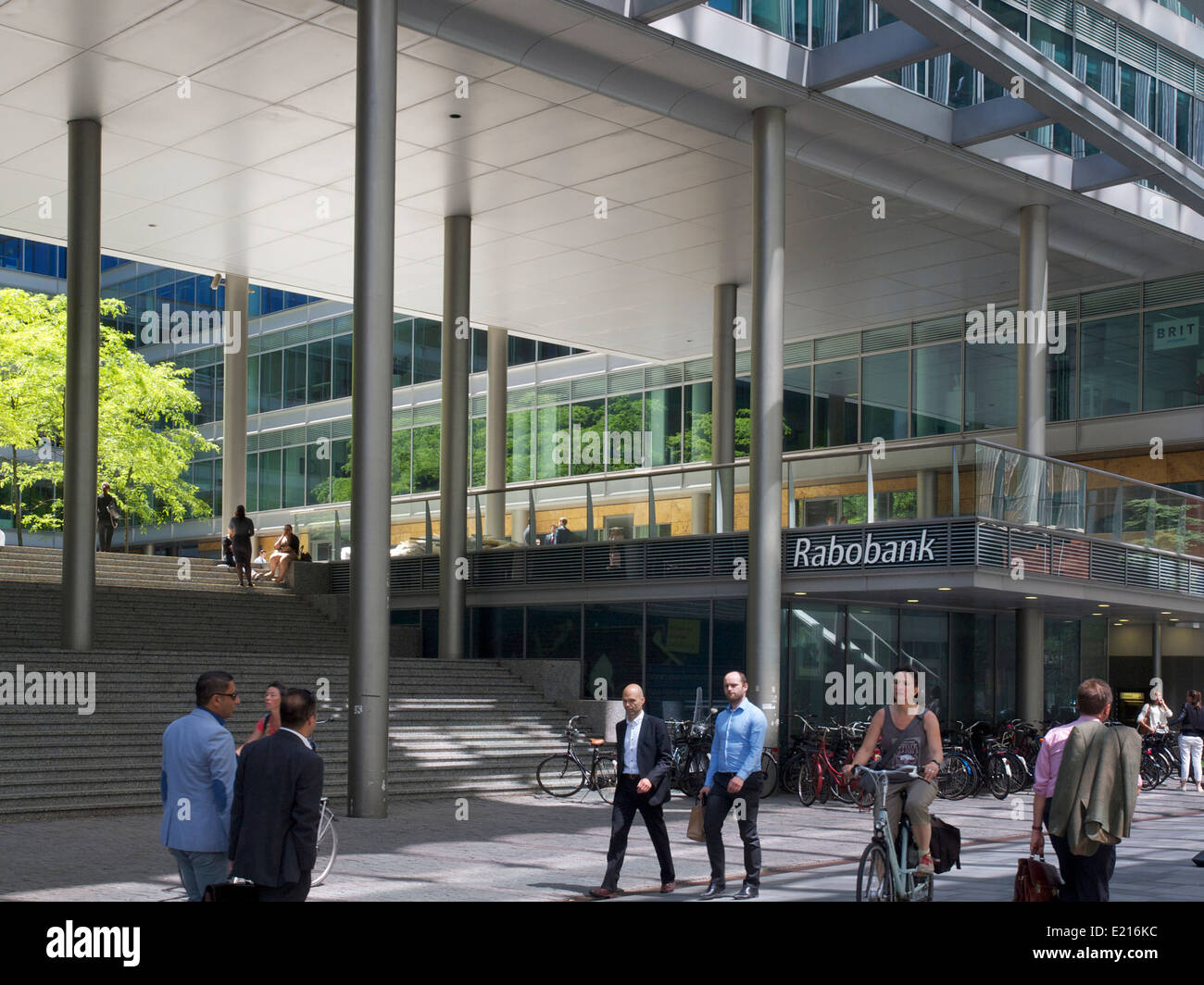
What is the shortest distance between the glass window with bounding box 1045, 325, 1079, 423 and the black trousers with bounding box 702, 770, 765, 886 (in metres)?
22.7

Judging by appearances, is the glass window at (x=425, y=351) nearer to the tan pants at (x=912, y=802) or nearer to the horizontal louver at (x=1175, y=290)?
the horizontal louver at (x=1175, y=290)

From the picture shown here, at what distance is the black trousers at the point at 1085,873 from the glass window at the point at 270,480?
47.5 meters

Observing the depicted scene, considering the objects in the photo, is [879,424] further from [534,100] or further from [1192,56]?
[534,100]

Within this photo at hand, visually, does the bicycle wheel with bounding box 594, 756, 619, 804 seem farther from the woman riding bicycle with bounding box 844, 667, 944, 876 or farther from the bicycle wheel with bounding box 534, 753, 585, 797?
the woman riding bicycle with bounding box 844, 667, 944, 876

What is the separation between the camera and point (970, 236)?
27656 millimetres

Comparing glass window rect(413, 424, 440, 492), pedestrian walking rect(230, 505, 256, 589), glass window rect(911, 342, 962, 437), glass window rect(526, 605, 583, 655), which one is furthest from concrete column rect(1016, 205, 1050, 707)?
glass window rect(413, 424, 440, 492)

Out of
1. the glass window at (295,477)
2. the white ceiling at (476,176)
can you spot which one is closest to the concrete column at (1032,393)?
the white ceiling at (476,176)

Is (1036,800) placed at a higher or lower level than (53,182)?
lower

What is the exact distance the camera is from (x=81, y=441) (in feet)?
70.0

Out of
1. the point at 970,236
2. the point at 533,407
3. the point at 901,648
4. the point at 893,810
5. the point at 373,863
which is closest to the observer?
the point at 893,810

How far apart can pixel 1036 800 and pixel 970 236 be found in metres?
20.5

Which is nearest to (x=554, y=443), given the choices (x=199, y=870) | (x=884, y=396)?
(x=884, y=396)

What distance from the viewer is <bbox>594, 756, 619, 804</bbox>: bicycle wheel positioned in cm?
2033
